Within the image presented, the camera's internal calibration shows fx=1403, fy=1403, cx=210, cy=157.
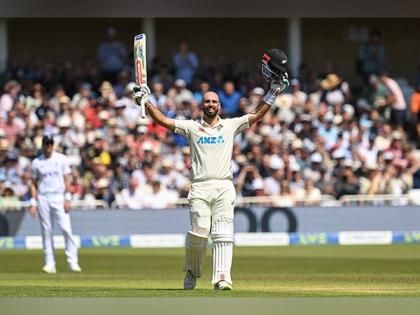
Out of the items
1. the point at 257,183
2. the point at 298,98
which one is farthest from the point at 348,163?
the point at 298,98

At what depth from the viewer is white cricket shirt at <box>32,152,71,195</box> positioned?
15.9m

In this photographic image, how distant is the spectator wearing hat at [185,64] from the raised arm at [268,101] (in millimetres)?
12974

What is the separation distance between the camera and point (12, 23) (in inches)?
1062

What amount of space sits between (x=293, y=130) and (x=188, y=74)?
99.9 inches

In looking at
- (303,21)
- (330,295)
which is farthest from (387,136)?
(330,295)

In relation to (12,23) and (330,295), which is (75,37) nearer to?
(12,23)

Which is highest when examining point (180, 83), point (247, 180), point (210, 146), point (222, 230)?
point (180, 83)

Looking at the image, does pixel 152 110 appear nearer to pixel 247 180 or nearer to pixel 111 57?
pixel 247 180

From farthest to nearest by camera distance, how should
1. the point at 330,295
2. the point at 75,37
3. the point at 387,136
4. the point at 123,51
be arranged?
1. the point at 75,37
2. the point at 123,51
3. the point at 387,136
4. the point at 330,295

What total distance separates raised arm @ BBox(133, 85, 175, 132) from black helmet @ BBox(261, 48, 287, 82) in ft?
3.17

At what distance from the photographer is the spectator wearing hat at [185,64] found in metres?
25.0

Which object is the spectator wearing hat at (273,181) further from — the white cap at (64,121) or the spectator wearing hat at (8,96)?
the spectator wearing hat at (8,96)

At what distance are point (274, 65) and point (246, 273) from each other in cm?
402

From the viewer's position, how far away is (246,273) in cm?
1544
